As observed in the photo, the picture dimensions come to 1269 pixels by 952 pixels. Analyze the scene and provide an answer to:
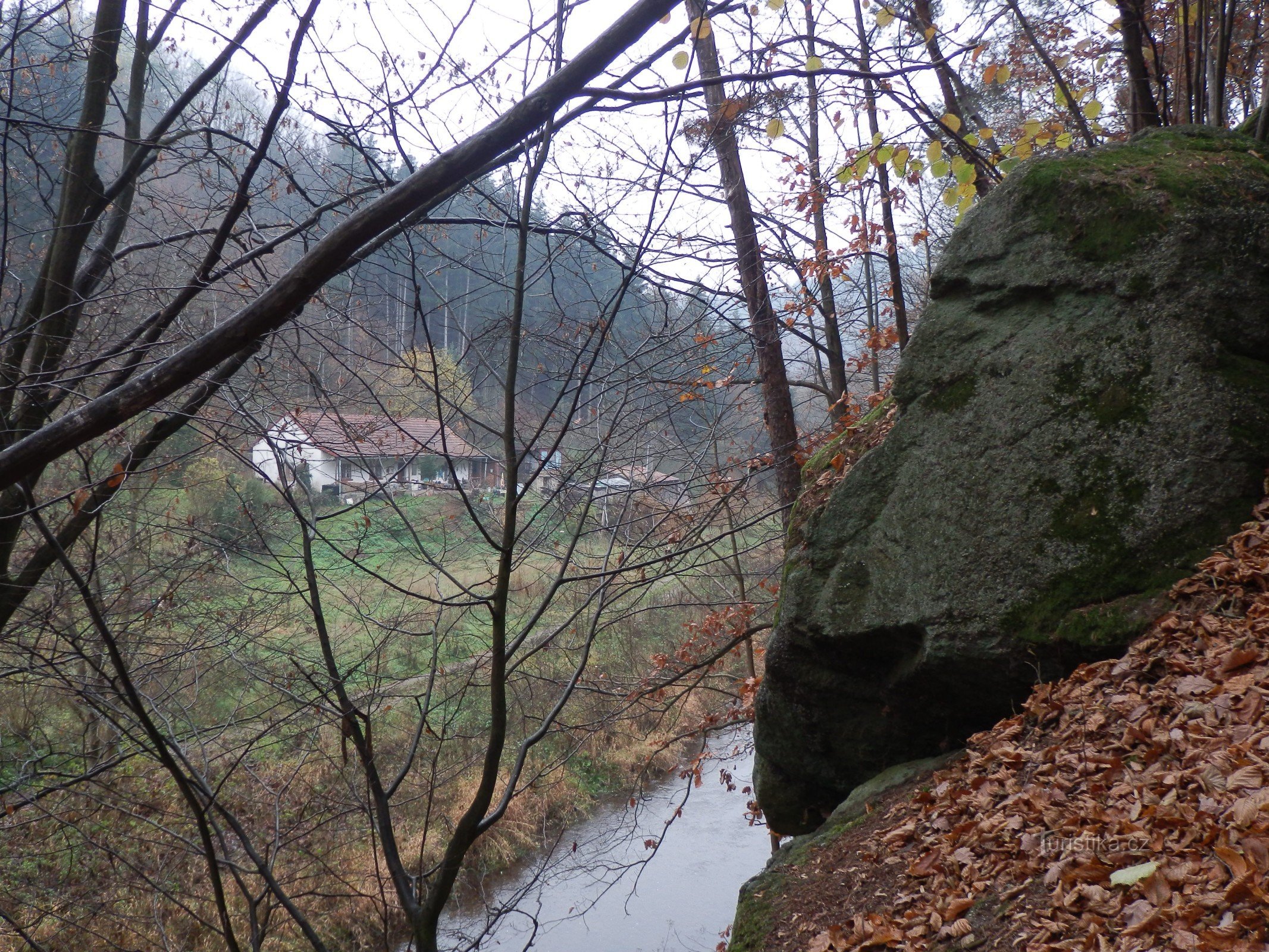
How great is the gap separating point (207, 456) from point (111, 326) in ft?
5.25

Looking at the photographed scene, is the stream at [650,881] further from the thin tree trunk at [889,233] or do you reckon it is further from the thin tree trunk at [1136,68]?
the thin tree trunk at [1136,68]

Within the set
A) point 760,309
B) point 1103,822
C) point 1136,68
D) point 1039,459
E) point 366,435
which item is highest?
point 1136,68

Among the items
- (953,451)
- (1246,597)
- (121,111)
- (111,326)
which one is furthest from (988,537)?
(111,326)

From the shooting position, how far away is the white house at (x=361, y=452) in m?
3.74

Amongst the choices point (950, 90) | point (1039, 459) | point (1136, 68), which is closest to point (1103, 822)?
point (1039, 459)

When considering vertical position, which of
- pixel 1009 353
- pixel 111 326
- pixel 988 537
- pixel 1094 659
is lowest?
pixel 1094 659

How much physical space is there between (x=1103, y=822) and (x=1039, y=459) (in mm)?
1485

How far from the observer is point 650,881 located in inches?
366

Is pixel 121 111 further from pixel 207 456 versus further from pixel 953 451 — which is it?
pixel 953 451

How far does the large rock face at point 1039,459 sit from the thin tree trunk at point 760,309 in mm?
1600

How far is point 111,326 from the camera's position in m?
5.67

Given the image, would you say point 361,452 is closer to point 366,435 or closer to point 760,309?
point 366,435

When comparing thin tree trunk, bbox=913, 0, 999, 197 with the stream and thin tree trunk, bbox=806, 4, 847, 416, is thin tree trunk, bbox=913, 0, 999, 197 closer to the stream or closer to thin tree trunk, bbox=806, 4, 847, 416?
thin tree trunk, bbox=806, 4, 847, 416

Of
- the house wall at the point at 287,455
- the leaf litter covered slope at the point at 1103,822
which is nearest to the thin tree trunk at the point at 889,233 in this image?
the leaf litter covered slope at the point at 1103,822
